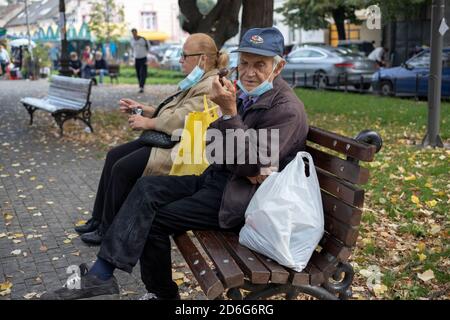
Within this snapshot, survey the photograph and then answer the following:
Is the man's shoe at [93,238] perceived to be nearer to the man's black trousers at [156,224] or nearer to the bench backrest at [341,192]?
the man's black trousers at [156,224]

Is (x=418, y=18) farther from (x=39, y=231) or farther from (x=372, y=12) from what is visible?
(x=39, y=231)

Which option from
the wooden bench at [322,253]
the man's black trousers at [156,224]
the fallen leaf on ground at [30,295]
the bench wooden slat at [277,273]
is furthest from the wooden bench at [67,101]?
the bench wooden slat at [277,273]

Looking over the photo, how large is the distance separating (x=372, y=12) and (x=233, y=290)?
495 inches

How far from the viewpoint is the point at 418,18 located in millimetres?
26375

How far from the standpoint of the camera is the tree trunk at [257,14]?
1105cm

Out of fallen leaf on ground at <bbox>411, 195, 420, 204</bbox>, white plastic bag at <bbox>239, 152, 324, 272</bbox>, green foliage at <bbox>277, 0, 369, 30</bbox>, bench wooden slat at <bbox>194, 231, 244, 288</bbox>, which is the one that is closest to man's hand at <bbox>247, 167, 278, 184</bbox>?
white plastic bag at <bbox>239, 152, 324, 272</bbox>

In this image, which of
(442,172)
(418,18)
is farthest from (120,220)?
(418,18)

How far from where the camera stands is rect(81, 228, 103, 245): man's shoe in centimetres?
481

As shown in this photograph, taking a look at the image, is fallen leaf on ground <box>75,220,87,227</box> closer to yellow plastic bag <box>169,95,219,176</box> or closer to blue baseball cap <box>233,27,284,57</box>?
yellow plastic bag <box>169,95,219,176</box>

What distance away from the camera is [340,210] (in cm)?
298

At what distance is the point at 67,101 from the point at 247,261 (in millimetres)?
8454

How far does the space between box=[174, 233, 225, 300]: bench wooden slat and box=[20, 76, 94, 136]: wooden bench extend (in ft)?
22.7

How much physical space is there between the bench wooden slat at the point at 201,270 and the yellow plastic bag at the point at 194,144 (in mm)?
743

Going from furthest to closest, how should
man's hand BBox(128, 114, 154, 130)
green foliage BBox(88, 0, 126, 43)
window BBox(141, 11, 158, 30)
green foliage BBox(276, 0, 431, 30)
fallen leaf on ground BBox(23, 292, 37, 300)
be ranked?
window BBox(141, 11, 158, 30), green foliage BBox(88, 0, 126, 43), green foliage BBox(276, 0, 431, 30), man's hand BBox(128, 114, 154, 130), fallen leaf on ground BBox(23, 292, 37, 300)
